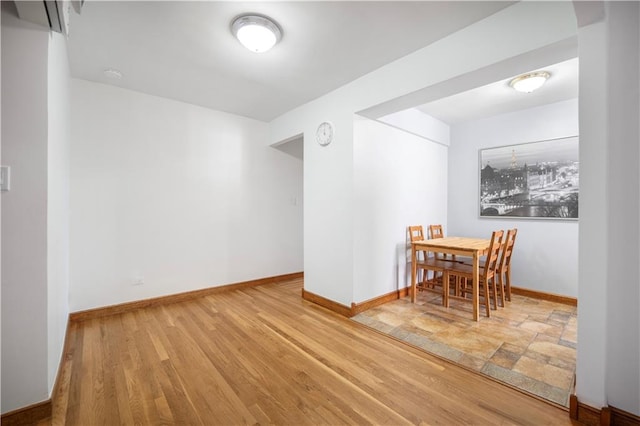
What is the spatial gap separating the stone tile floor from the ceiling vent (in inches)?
123

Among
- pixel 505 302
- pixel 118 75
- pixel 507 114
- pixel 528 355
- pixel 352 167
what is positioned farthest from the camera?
pixel 507 114

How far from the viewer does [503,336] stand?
2.42 m

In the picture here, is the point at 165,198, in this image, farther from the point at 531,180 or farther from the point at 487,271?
the point at 531,180

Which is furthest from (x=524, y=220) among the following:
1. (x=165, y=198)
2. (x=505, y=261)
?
(x=165, y=198)

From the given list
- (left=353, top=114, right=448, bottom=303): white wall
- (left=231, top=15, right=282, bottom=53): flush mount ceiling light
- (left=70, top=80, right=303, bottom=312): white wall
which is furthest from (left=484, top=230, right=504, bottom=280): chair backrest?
(left=70, top=80, right=303, bottom=312): white wall

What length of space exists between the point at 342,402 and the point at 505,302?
111 inches

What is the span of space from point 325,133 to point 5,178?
2.61m

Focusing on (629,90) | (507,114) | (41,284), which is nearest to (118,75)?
(41,284)

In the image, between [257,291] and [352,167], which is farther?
[257,291]

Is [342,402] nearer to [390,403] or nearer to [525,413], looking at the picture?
[390,403]

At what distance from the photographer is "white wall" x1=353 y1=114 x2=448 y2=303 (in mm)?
3004

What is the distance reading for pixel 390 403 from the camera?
1593mm

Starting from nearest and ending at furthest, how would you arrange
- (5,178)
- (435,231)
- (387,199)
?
(5,178) < (387,199) < (435,231)

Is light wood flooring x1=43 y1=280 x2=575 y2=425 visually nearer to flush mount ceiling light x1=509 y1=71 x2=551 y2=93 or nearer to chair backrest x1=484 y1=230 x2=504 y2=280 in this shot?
chair backrest x1=484 y1=230 x2=504 y2=280
